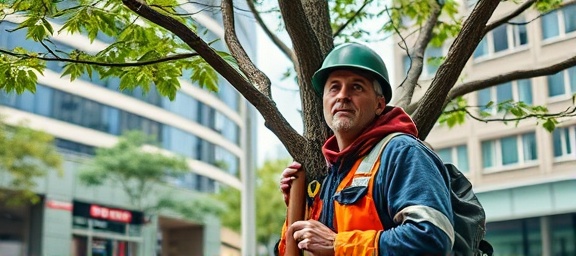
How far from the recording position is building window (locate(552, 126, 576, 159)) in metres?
27.8

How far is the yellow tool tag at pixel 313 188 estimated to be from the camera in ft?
10.8

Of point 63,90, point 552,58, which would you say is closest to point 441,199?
point 552,58

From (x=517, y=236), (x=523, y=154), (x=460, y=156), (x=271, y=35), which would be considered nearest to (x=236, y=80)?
(x=271, y=35)

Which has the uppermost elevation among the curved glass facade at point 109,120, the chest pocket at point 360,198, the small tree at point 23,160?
the curved glass facade at point 109,120

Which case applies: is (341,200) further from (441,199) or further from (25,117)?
(25,117)

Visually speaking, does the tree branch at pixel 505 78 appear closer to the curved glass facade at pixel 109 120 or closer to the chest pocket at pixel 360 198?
the chest pocket at pixel 360 198

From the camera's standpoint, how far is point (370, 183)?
2.81 metres

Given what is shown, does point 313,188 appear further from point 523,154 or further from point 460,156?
point 460,156

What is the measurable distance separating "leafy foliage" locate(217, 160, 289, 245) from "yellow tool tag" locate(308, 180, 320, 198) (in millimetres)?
41308

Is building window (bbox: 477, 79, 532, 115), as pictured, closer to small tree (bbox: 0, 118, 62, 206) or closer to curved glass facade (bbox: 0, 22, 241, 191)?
curved glass facade (bbox: 0, 22, 241, 191)

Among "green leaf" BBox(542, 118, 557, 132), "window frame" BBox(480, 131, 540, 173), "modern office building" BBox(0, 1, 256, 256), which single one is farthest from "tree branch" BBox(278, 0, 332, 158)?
"window frame" BBox(480, 131, 540, 173)

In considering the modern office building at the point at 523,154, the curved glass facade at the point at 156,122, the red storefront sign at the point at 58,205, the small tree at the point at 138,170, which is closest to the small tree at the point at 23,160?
the curved glass facade at the point at 156,122

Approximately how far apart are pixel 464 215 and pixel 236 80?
1335 millimetres

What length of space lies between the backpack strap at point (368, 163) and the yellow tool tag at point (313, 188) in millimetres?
413
